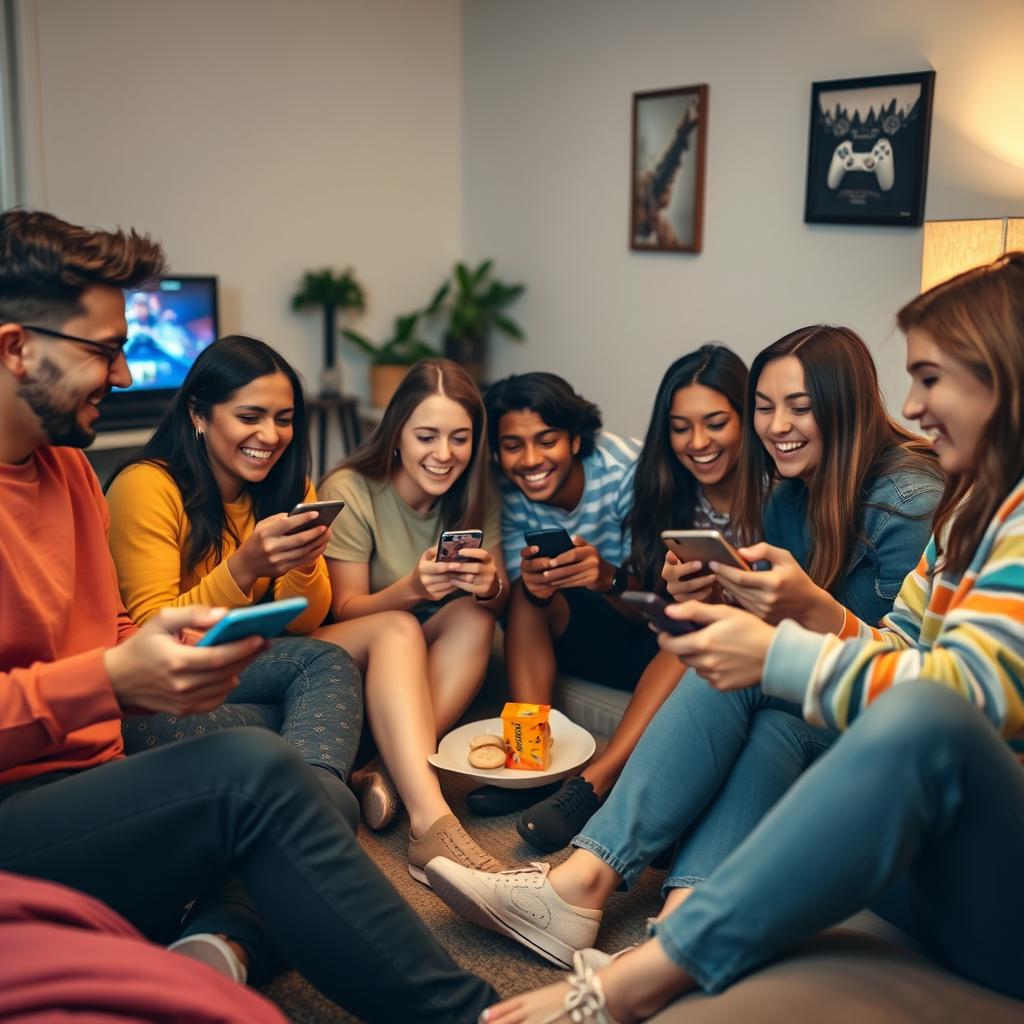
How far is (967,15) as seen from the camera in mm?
3426

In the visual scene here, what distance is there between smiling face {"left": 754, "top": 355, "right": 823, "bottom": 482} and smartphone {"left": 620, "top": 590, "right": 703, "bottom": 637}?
2.69 feet

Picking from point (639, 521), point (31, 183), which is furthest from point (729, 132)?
point (31, 183)

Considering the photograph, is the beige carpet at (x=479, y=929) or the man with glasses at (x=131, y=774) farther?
the beige carpet at (x=479, y=929)

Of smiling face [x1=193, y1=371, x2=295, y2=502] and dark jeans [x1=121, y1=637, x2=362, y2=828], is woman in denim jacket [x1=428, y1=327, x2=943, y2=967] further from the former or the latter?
smiling face [x1=193, y1=371, x2=295, y2=502]

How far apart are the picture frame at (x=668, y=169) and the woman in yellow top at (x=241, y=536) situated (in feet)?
8.32

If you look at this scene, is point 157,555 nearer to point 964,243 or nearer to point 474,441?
point 474,441

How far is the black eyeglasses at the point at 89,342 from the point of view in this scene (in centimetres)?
153

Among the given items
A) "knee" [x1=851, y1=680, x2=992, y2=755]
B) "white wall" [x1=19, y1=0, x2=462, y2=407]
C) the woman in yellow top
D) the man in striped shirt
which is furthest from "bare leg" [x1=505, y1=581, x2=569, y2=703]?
"white wall" [x1=19, y1=0, x2=462, y2=407]

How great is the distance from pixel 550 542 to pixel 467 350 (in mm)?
3137

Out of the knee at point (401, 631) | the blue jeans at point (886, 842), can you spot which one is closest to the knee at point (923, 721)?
the blue jeans at point (886, 842)

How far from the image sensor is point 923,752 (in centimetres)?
116

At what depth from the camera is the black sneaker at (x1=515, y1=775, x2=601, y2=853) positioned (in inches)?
81.0

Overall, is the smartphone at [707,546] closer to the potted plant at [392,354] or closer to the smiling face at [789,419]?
the smiling face at [789,419]

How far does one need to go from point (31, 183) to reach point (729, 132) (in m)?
2.73
